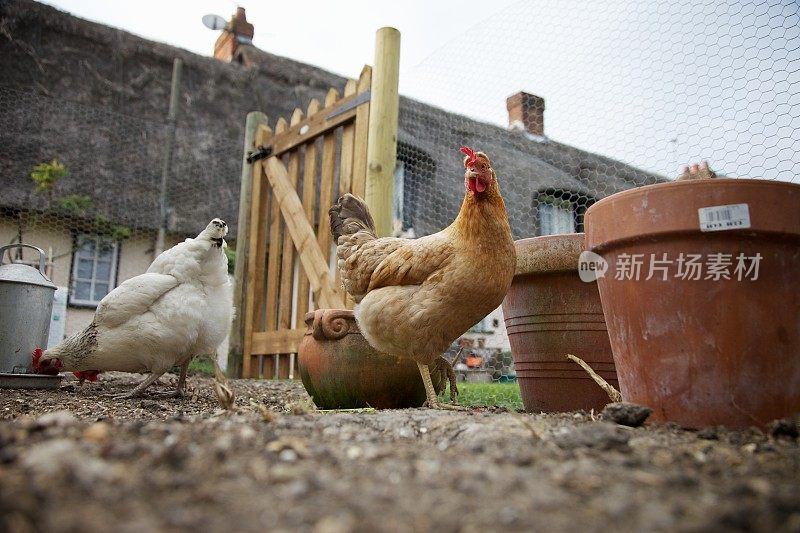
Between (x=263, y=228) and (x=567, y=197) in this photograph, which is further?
(x=567, y=197)

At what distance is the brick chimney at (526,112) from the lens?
6032 mm

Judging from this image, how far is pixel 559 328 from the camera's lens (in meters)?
2.50

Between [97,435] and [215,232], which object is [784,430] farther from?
[215,232]

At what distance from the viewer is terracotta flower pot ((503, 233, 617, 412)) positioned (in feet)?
8.06

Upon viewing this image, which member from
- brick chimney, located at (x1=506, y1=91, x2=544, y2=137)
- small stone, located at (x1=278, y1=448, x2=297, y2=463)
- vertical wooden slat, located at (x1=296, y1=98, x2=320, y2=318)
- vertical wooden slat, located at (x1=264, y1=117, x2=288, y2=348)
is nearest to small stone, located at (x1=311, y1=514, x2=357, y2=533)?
small stone, located at (x1=278, y1=448, x2=297, y2=463)

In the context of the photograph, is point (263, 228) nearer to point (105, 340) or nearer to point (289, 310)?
point (289, 310)

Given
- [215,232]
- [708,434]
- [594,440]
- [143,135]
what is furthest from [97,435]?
[143,135]

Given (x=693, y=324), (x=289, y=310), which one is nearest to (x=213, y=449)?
(x=693, y=324)

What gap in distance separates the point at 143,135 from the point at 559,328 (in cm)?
933

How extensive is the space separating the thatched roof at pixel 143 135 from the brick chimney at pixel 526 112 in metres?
0.61

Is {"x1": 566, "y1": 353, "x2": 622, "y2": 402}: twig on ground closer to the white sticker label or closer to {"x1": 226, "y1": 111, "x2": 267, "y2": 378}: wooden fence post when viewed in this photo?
the white sticker label

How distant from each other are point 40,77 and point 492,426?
1095cm

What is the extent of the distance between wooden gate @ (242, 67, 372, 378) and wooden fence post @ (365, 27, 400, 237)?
0.56ft

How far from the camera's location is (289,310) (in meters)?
4.65
